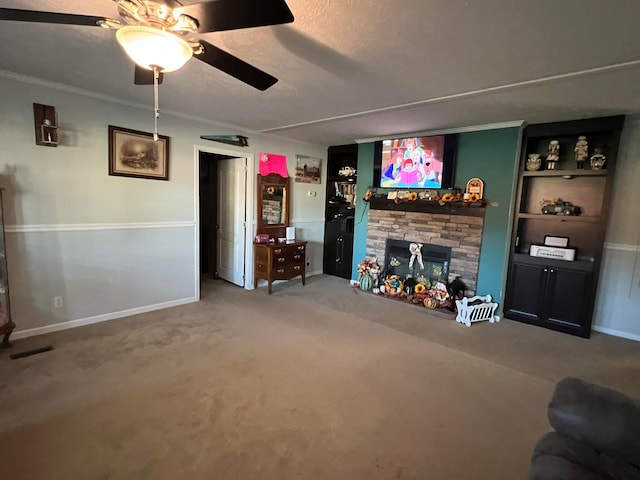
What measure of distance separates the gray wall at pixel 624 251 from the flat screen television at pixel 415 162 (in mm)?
1730

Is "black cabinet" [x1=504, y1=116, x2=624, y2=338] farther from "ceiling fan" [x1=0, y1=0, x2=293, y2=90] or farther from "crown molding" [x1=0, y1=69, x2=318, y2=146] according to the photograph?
"crown molding" [x1=0, y1=69, x2=318, y2=146]

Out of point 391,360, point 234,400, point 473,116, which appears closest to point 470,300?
point 391,360

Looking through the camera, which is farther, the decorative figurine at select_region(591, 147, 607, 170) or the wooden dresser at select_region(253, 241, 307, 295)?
the wooden dresser at select_region(253, 241, 307, 295)

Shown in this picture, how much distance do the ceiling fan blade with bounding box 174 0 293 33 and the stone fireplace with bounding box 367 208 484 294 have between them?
3570 millimetres

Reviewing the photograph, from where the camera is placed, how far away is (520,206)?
3938 millimetres

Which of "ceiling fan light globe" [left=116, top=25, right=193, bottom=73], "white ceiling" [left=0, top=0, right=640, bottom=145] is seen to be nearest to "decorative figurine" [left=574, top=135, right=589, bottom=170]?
"white ceiling" [left=0, top=0, right=640, bottom=145]

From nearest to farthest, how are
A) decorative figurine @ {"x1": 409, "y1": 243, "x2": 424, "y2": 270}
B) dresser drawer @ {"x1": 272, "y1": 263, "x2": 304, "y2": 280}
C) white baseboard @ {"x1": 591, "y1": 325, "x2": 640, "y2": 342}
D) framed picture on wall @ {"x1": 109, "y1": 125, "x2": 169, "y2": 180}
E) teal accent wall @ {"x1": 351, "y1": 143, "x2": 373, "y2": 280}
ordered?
framed picture on wall @ {"x1": 109, "y1": 125, "x2": 169, "y2": 180} → white baseboard @ {"x1": 591, "y1": 325, "x2": 640, "y2": 342} → decorative figurine @ {"x1": 409, "y1": 243, "x2": 424, "y2": 270} → dresser drawer @ {"x1": 272, "y1": 263, "x2": 304, "y2": 280} → teal accent wall @ {"x1": 351, "y1": 143, "x2": 373, "y2": 280}

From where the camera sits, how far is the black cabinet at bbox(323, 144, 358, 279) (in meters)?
5.71

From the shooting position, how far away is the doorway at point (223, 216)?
4852 millimetres

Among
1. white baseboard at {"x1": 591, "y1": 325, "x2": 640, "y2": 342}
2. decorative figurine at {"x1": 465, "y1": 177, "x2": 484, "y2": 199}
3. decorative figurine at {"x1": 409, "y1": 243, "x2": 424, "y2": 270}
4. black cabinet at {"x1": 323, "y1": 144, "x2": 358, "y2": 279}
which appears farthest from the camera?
black cabinet at {"x1": 323, "y1": 144, "x2": 358, "y2": 279}

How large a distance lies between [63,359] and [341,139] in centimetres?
430

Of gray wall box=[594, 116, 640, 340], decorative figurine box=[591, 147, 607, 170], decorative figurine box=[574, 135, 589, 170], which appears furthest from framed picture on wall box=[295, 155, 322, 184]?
gray wall box=[594, 116, 640, 340]

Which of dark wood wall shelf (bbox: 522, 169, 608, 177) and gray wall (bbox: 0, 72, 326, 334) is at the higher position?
dark wood wall shelf (bbox: 522, 169, 608, 177)

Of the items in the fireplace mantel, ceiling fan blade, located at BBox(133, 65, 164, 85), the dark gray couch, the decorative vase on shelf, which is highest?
ceiling fan blade, located at BBox(133, 65, 164, 85)
